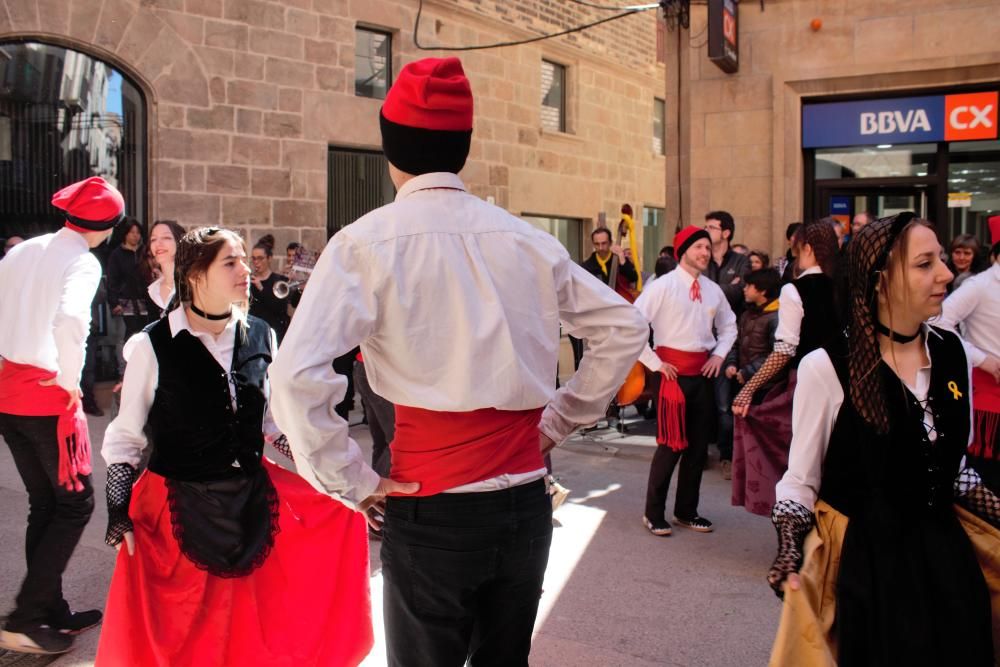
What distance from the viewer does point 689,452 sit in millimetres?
6047

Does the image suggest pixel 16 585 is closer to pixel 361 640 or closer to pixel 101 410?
pixel 361 640

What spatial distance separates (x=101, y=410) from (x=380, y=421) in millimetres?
6197

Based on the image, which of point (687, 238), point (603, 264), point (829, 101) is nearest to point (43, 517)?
point (687, 238)

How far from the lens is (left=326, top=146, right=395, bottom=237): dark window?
559 inches

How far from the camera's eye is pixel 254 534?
3.40 meters

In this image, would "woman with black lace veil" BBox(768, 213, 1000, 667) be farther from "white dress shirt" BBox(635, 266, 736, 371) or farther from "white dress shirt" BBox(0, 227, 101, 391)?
"white dress shirt" BBox(635, 266, 736, 371)

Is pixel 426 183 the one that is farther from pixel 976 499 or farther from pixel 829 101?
pixel 829 101

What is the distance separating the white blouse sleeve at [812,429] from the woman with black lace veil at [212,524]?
63.6 inches

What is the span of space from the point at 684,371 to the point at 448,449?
13.2 feet

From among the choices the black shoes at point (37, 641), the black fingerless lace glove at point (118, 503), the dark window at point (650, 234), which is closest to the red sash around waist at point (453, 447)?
the black fingerless lace glove at point (118, 503)

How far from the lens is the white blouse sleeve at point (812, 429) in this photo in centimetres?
263

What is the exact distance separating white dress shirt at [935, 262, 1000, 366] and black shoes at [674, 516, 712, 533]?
1.89 m

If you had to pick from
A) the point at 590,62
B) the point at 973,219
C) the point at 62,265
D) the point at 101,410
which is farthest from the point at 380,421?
the point at 590,62

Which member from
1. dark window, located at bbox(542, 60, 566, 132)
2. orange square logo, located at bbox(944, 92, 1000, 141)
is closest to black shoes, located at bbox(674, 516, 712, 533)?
orange square logo, located at bbox(944, 92, 1000, 141)
